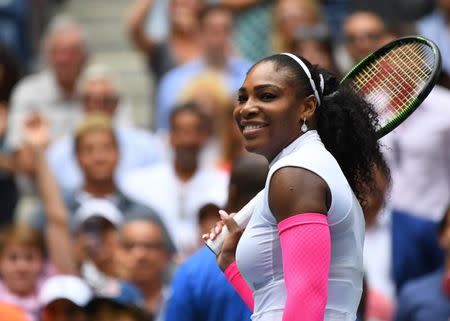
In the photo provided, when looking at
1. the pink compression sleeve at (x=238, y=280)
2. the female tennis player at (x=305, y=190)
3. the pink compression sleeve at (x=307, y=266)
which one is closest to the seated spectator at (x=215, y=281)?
the pink compression sleeve at (x=238, y=280)

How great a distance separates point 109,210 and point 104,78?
1.46 meters

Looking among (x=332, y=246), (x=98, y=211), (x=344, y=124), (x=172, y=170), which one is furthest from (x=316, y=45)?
(x=332, y=246)

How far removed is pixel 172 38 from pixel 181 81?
85 centimetres

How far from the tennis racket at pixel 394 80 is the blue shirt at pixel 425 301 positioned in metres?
2.15

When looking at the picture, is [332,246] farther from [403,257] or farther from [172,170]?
[172,170]

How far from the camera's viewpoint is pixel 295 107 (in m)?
3.71

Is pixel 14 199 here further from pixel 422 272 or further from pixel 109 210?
pixel 422 272

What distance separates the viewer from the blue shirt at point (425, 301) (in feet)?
20.0

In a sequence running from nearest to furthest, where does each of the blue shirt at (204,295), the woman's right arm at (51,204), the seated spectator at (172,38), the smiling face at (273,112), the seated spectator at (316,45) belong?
the smiling face at (273,112) < the blue shirt at (204,295) < the woman's right arm at (51,204) < the seated spectator at (316,45) < the seated spectator at (172,38)

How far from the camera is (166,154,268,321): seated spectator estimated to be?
4.54 meters

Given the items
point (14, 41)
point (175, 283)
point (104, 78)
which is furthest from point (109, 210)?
point (14, 41)

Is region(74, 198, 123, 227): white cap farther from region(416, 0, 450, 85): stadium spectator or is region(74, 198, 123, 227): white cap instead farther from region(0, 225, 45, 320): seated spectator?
region(416, 0, 450, 85): stadium spectator

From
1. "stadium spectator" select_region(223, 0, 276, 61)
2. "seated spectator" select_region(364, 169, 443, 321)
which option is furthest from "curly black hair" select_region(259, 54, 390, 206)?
"stadium spectator" select_region(223, 0, 276, 61)

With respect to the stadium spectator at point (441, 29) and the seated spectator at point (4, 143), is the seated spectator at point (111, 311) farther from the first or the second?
the stadium spectator at point (441, 29)
